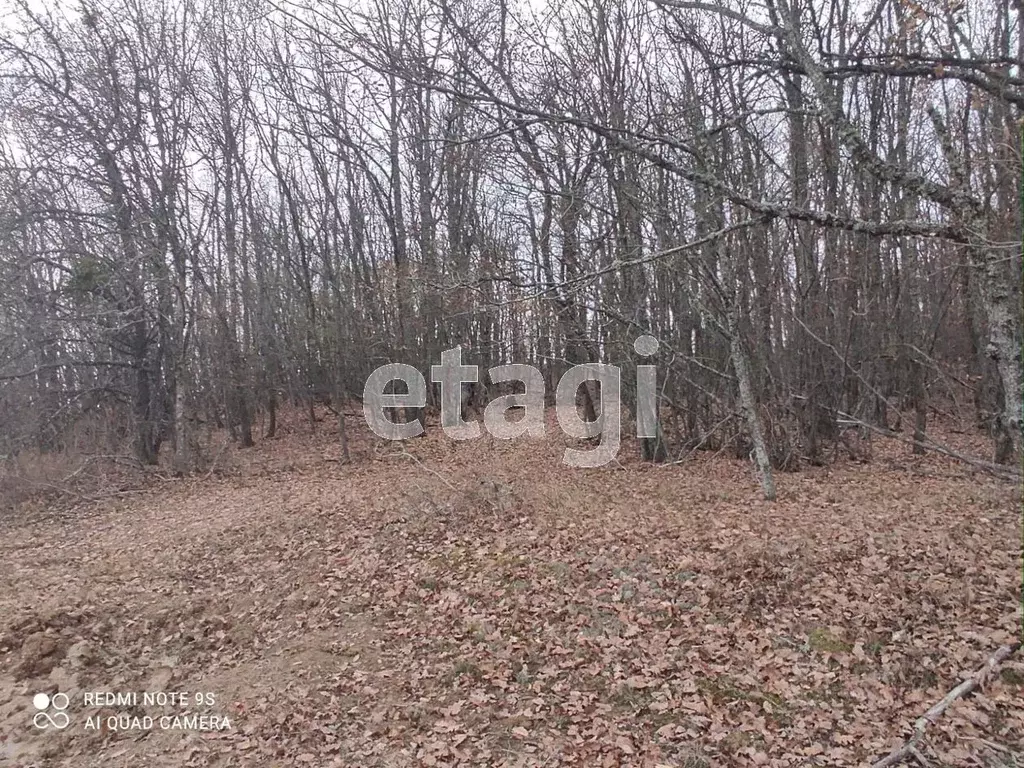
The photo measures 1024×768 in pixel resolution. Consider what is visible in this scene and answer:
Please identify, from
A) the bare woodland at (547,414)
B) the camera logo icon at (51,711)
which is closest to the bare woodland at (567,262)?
the bare woodland at (547,414)

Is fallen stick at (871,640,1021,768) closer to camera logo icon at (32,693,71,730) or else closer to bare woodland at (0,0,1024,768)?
bare woodland at (0,0,1024,768)

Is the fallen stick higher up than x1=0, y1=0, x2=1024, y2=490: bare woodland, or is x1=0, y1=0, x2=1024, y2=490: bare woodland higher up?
x1=0, y1=0, x2=1024, y2=490: bare woodland

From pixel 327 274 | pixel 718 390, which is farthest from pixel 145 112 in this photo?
pixel 718 390

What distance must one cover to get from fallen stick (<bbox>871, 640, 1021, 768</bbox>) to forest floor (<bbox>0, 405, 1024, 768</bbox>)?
0.06 m

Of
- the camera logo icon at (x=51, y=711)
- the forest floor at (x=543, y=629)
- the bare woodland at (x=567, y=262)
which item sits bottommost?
the camera logo icon at (x=51, y=711)

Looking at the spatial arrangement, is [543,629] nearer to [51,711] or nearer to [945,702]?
[945,702]

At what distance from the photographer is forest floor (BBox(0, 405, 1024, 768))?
13.7ft

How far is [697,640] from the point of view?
503 cm

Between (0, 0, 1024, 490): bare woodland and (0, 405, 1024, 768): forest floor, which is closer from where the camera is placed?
(0, 405, 1024, 768): forest floor

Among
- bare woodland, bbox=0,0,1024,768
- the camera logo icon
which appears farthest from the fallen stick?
the camera logo icon

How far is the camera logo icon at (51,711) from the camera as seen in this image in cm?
487

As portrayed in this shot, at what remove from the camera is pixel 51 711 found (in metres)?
5.01

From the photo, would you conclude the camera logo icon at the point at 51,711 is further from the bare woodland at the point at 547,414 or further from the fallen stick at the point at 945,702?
the fallen stick at the point at 945,702

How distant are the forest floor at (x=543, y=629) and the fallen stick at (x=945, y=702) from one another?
0.06 meters
